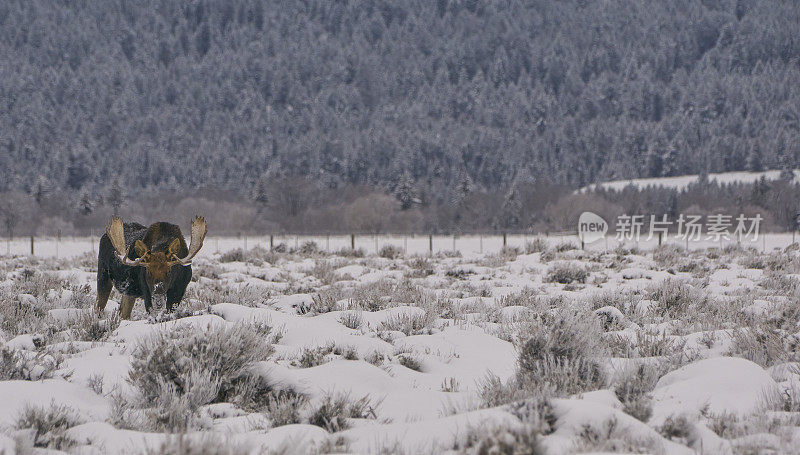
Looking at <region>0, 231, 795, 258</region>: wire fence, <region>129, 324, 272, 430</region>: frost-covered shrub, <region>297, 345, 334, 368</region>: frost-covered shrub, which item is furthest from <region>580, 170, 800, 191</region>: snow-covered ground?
<region>129, 324, 272, 430</region>: frost-covered shrub

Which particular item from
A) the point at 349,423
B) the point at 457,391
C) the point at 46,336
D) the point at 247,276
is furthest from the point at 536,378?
the point at 247,276

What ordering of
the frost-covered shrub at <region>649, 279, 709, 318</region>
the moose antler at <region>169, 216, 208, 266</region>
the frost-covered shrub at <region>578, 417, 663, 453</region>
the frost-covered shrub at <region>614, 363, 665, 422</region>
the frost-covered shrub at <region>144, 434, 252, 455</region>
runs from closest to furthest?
the frost-covered shrub at <region>144, 434, 252, 455</region> → the frost-covered shrub at <region>578, 417, 663, 453</region> → the frost-covered shrub at <region>614, 363, 665, 422</region> → the moose antler at <region>169, 216, 208, 266</region> → the frost-covered shrub at <region>649, 279, 709, 318</region>

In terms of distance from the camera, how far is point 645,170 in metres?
186

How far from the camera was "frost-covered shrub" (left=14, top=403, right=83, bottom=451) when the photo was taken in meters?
4.10

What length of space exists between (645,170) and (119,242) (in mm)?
190290

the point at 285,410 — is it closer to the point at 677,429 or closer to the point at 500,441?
the point at 500,441

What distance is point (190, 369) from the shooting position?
524 centimetres

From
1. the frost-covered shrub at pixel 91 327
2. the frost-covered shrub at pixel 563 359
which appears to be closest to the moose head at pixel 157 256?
the frost-covered shrub at pixel 91 327

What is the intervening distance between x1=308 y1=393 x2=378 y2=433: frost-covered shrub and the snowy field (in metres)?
0.01

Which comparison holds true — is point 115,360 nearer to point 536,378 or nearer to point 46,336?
point 46,336

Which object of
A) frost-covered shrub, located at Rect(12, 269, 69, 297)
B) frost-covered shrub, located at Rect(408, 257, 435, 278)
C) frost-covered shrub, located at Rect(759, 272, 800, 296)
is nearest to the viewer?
frost-covered shrub, located at Rect(12, 269, 69, 297)

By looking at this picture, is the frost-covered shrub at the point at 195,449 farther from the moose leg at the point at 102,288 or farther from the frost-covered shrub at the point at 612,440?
the moose leg at the point at 102,288

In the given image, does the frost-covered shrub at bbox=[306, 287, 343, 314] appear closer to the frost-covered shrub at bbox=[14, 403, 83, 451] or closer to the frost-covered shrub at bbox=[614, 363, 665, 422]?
the frost-covered shrub at bbox=[614, 363, 665, 422]

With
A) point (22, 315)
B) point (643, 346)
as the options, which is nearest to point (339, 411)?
point (643, 346)
